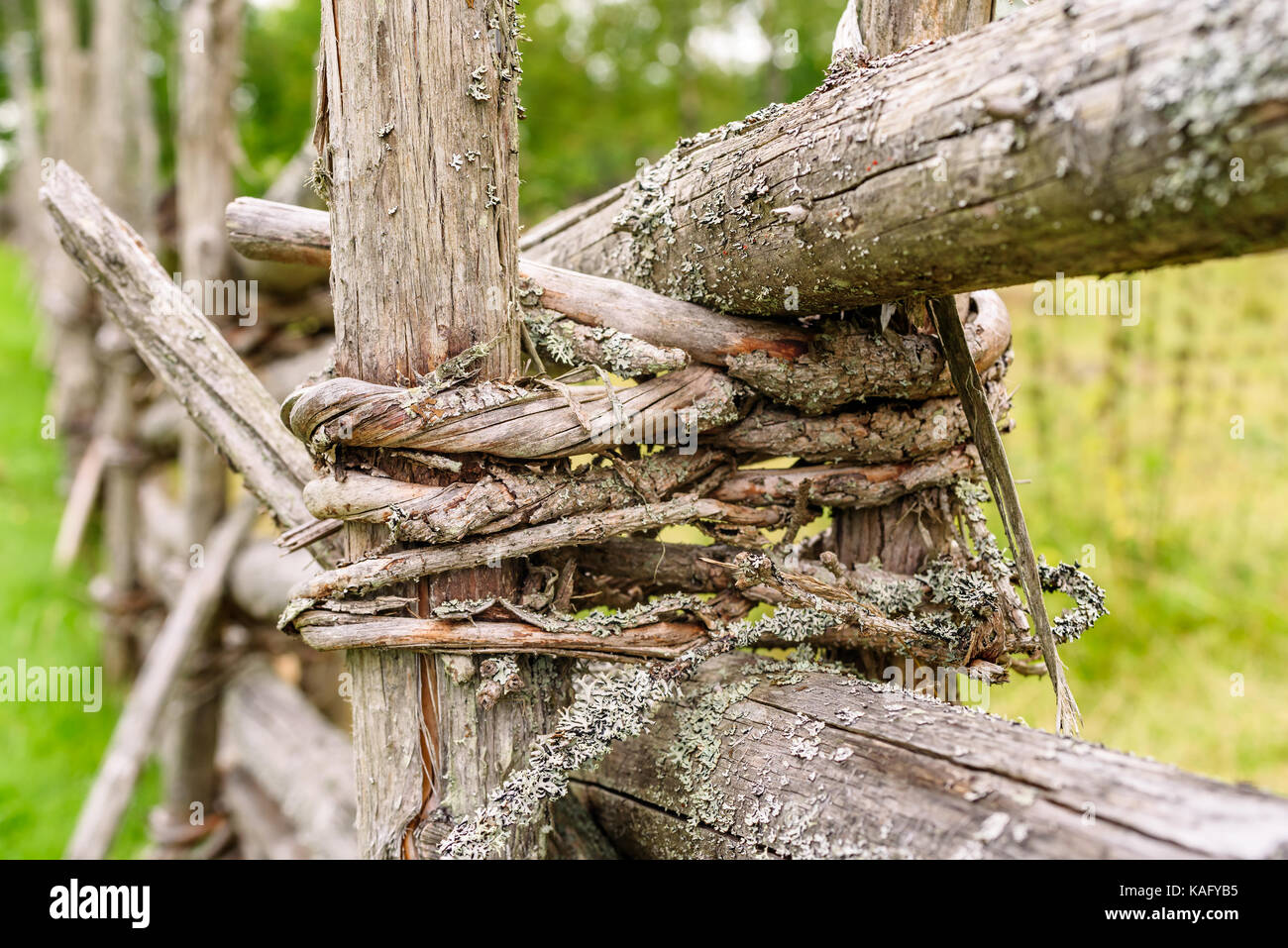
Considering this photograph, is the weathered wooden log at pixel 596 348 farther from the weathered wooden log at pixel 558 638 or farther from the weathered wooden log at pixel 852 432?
the weathered wooden log at pixel 558 638

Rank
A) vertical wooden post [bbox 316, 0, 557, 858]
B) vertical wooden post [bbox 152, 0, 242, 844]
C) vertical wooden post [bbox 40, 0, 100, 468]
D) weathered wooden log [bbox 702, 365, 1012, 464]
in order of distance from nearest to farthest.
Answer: vertical wooden post [bbox 316, 0, 557, 858]
weathered wooden log [bbox 702, 365, 1012, 464]
vertical wooden post [bbox 152, 0, 242, 844]
vertical wooden post [bbox 40, 0, 100, 468]

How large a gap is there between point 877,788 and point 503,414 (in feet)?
2.16

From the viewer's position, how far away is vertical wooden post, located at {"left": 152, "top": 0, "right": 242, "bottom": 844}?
9.17 feet

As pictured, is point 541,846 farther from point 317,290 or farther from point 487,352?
point 317,290

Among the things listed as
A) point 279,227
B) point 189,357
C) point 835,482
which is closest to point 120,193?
point 189,357

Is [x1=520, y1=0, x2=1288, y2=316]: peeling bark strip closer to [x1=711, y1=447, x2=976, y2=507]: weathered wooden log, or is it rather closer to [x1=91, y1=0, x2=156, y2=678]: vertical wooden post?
[x1=711, y1=447, x2=976, y2=507]: weathered wooden log

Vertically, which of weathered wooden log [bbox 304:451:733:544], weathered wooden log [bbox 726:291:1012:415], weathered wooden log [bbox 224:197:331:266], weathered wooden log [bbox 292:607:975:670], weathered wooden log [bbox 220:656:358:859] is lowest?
weathered wooden log [bbox 220:656:358:859]

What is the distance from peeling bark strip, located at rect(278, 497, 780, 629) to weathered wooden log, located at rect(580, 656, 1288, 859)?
29 centimetres

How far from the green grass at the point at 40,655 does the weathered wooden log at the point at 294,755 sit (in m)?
0.85

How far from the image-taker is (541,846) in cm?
133

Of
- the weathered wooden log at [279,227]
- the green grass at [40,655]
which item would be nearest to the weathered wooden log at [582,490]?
the weathered wooden log at [279,227]

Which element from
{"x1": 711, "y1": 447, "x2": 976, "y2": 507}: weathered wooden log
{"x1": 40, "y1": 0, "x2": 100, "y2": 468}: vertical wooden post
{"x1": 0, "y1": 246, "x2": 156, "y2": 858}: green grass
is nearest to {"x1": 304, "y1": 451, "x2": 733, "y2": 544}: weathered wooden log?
{"x1": 711, "y1": 447, "x2": 976, "y2": 507}: weathered wooden log
